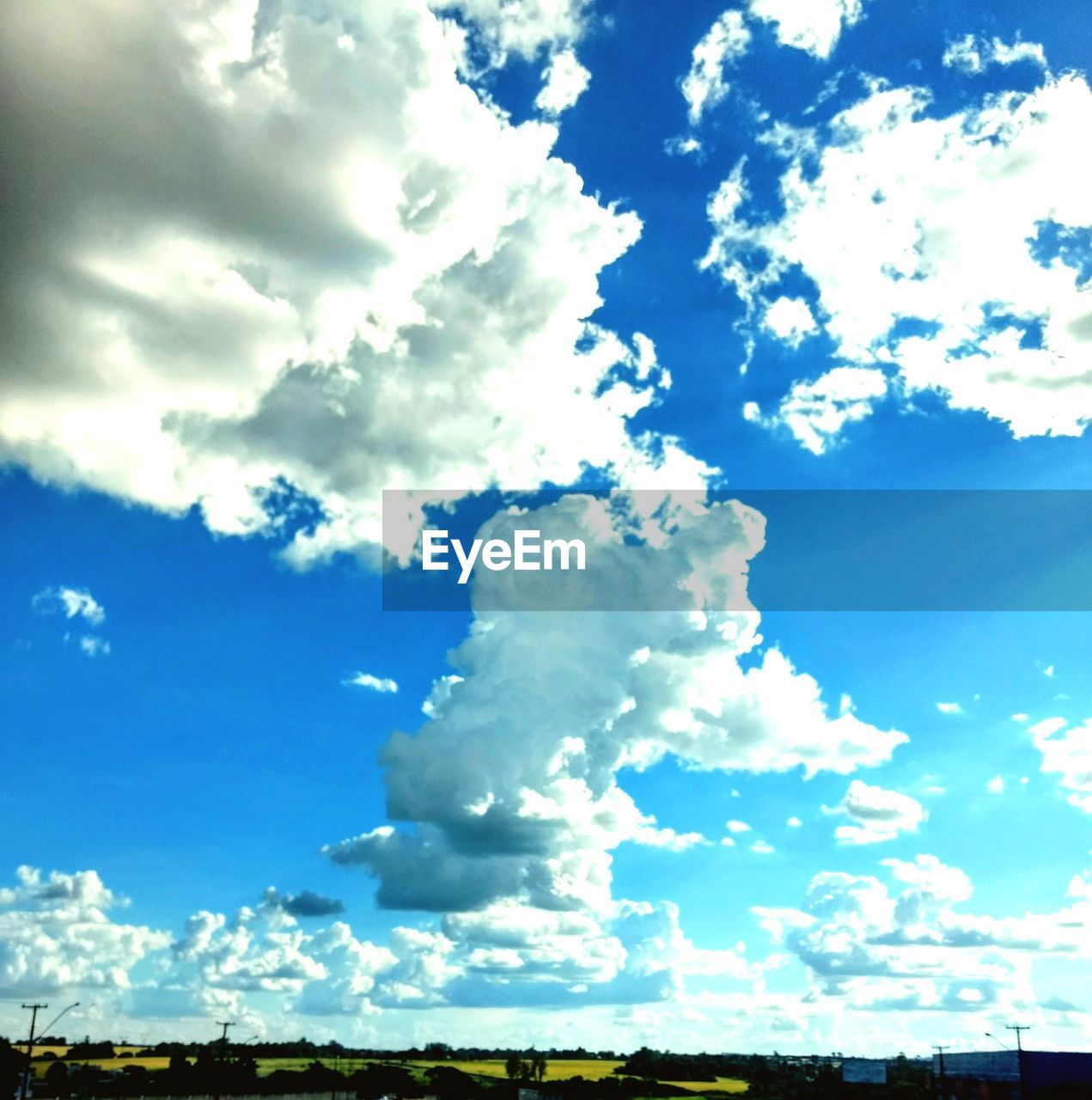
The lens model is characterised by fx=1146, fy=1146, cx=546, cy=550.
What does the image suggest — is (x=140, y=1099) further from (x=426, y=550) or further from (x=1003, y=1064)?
(x=426, y=550)

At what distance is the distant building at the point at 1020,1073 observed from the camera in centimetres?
13775

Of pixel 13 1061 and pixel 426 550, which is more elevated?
pixel 426 550

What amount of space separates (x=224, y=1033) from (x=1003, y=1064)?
11283 centimetres

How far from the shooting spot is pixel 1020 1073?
140250 mm

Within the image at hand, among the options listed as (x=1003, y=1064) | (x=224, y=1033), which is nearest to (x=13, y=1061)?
(x=224, y=1033)

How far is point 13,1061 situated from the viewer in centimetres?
19238

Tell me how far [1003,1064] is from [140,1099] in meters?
133

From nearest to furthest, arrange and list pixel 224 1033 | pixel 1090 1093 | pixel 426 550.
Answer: pixel 426 550
pixel 1090 1093
pixel 224 1033

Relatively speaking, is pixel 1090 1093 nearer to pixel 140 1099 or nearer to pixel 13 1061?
pixel 140 1099

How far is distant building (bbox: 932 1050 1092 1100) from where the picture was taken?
452 feet

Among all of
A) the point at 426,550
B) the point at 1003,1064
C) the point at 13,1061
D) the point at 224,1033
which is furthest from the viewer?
the point at 13,1061

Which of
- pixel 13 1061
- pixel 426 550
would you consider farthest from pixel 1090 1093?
pixel 13 1061

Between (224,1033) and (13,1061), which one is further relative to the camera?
(13,1061)

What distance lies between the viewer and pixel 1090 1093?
134250 millimetres
